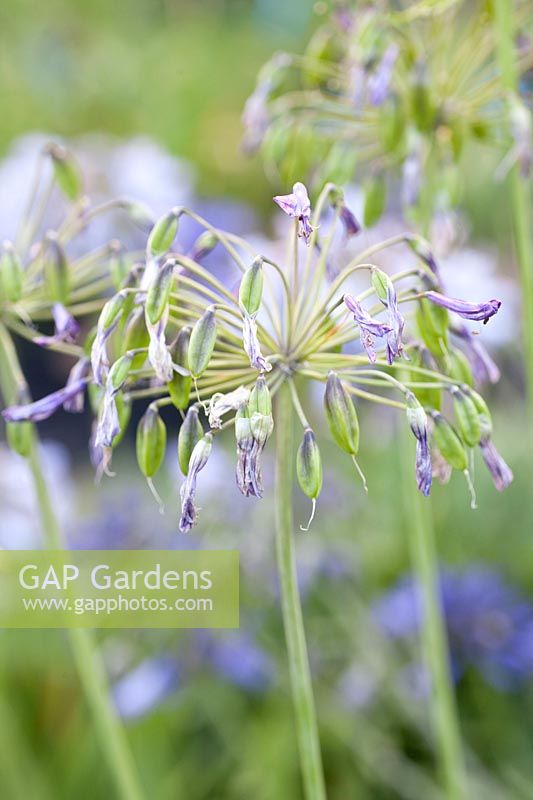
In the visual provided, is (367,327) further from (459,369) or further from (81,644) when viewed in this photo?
(81,644)

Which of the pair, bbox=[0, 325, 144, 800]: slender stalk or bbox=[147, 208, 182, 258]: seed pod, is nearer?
bbox=[147, 208, 182, 258]: seed pod

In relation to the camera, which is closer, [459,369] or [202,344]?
[202,344]

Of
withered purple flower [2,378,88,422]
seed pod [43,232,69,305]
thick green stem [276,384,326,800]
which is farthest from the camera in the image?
seed pod [43,232,69,305]

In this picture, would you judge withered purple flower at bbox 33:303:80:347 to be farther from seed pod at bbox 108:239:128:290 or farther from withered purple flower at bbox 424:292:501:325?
withered purple flower at bbox 424:292:501:325

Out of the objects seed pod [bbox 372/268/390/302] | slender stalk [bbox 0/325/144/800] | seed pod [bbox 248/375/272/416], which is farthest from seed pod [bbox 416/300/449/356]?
slender stalk [bbox 0/325/144/800]

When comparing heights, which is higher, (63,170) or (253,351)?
(63,170)

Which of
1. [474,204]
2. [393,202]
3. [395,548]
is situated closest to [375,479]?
[395,548]

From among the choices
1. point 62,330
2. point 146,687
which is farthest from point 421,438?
point 146,687
